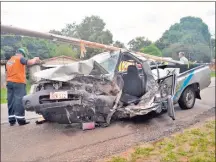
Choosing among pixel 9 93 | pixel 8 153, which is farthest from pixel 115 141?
pixel 9 93

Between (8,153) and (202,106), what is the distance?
4.95m

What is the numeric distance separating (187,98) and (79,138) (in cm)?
306

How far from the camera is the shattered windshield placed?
4.62m

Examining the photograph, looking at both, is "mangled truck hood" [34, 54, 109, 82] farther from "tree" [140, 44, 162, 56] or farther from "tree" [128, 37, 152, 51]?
"tree" [140, 44, 162, 56]

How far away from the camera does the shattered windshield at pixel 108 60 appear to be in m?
4.62

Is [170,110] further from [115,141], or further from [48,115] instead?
[48,115]

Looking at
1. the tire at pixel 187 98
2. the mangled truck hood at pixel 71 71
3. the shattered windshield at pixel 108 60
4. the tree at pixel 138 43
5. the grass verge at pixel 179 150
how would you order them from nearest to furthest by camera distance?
1. the grass verge at pixel 179 150
2. the mangled truck hood at pixel 71 71
3. the shattered windshield at pixel 108 60
4. the tree at pixel 138 43
5. the tire at pixel 187 98

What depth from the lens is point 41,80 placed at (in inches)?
164

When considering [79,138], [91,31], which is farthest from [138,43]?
[79,138]

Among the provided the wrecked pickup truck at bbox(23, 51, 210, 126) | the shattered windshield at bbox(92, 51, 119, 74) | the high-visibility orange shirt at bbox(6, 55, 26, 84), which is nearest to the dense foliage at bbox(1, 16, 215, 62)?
the shattered windshield at bbox(92, 51, 119, 74)

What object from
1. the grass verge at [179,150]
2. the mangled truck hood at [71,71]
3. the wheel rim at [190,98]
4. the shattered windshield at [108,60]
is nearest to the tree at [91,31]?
the mangled truck hood at [71,71]

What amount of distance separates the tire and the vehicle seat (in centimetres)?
124

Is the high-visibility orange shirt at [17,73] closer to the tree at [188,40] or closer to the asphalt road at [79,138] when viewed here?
the asphalt road at [79,138]

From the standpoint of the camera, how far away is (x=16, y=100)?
4836 mm
